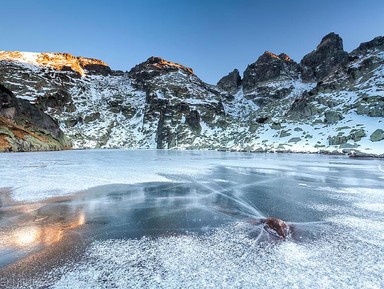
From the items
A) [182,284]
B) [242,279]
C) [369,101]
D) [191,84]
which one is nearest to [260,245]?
[242,279]

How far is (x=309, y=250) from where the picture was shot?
411 centimetres

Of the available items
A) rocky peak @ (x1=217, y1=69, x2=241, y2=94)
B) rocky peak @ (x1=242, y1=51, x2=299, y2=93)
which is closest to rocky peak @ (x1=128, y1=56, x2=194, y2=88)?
rocky peak @ (x1=217, y1=69, x2=241, y2=94)

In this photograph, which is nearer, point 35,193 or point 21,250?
point 21,250

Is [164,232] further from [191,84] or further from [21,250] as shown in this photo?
[191,84]

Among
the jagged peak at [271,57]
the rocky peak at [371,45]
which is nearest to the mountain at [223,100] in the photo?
the rocky peak at [371,45]

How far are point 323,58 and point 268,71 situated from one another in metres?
28.1

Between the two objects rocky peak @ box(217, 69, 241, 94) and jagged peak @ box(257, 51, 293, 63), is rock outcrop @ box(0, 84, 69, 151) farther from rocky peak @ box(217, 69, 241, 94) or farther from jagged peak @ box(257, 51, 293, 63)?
jagged peak @ box(257, 51, 293, 63)

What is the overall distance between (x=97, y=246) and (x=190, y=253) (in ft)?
5.68

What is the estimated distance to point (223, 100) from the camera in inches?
5089

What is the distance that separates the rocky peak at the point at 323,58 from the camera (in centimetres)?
11381

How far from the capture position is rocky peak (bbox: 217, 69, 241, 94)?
5776 inches

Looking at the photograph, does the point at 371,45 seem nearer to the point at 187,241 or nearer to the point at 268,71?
the point at 268,71

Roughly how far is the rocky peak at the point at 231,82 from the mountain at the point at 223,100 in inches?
27.2

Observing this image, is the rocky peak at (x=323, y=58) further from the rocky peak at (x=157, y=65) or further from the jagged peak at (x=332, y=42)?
the rocky peak at (x=157, y=65)
